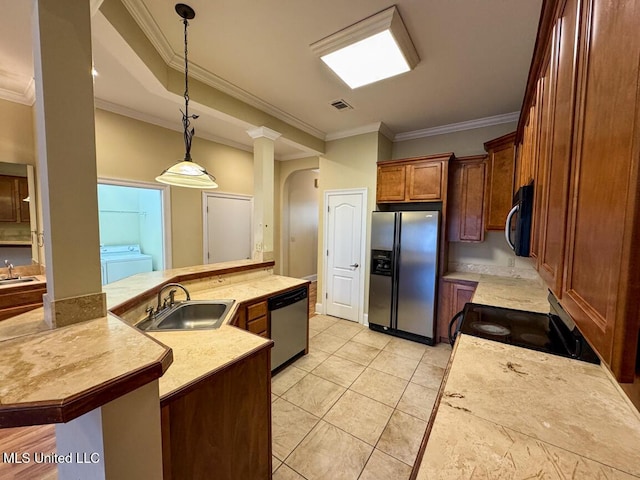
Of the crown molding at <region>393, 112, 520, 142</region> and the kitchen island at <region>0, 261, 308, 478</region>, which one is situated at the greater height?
the crown molding at <region>393, 112, 520, 142</region>

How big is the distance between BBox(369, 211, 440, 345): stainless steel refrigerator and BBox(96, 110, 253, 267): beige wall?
103 inches

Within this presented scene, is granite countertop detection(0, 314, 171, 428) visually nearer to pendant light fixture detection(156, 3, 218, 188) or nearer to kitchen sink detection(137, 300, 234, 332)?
kitchen sink detection(137, 300, 234, 332)

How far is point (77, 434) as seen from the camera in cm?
85

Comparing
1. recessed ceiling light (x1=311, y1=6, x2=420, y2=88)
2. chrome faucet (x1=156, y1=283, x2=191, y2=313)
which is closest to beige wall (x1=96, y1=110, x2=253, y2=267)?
chrome faucet (x1=156, y1=283, x2=191, y2=313)

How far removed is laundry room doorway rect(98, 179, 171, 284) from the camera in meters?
3.67

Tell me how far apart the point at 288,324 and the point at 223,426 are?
146 cm

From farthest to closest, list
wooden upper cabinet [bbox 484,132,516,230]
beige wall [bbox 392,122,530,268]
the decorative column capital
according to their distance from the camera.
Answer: beige wall [bbox 392,122,530,268] < the decorative column capital < wooden upper cabinet [bbox 484,132,516,230]

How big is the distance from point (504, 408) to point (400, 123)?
11.3 ft

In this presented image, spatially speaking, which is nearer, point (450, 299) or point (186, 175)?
point (186, 175)

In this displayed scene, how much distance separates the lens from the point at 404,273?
3363 mm

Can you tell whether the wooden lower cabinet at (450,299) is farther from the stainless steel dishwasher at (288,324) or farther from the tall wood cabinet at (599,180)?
the tall wood cabinet at (599,180)

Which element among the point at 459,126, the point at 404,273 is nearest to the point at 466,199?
the point at 459,126

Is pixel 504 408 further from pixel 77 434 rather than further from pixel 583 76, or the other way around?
pixel 77 434

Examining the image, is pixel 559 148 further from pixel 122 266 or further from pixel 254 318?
pixel 122 266
